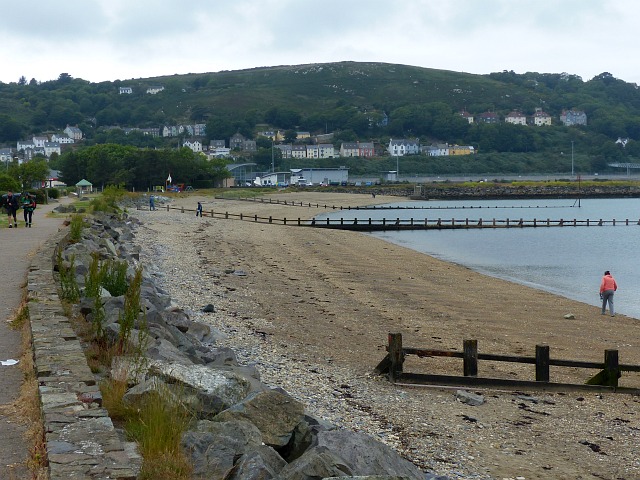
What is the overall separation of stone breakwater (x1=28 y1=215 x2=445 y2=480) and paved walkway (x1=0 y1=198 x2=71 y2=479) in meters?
0.27

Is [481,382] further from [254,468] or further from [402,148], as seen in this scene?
[402,148]

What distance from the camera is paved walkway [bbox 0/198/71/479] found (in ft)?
17.0

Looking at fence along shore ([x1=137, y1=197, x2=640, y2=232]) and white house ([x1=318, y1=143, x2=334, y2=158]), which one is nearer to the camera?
fence along shore ([x1=137, y1=197, x2=640, y2=232])

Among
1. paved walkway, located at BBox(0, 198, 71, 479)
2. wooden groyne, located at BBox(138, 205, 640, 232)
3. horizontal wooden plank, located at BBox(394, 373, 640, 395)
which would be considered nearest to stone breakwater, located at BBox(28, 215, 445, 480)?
paved walkway, located at BBox(0, 198, 71, 479)

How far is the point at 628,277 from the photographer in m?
32.8

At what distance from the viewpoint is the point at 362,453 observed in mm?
6078

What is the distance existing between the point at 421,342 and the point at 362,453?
30.8ft

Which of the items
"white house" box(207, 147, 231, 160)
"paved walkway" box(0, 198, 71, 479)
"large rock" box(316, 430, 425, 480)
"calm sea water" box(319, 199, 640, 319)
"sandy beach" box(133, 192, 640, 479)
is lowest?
"calm sea water" box(319, 199, 640, 319)

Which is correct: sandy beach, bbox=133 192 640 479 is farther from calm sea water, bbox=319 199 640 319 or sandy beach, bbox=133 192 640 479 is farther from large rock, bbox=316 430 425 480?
calm sea water, bbox=319 199 640 319

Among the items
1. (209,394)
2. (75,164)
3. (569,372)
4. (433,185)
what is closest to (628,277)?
(569,372)

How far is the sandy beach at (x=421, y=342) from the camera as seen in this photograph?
8.88m

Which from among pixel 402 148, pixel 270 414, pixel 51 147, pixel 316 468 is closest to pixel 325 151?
pixel 402 148

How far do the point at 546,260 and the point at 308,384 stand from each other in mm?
30577

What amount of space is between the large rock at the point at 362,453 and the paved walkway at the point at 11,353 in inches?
→ 83.9
